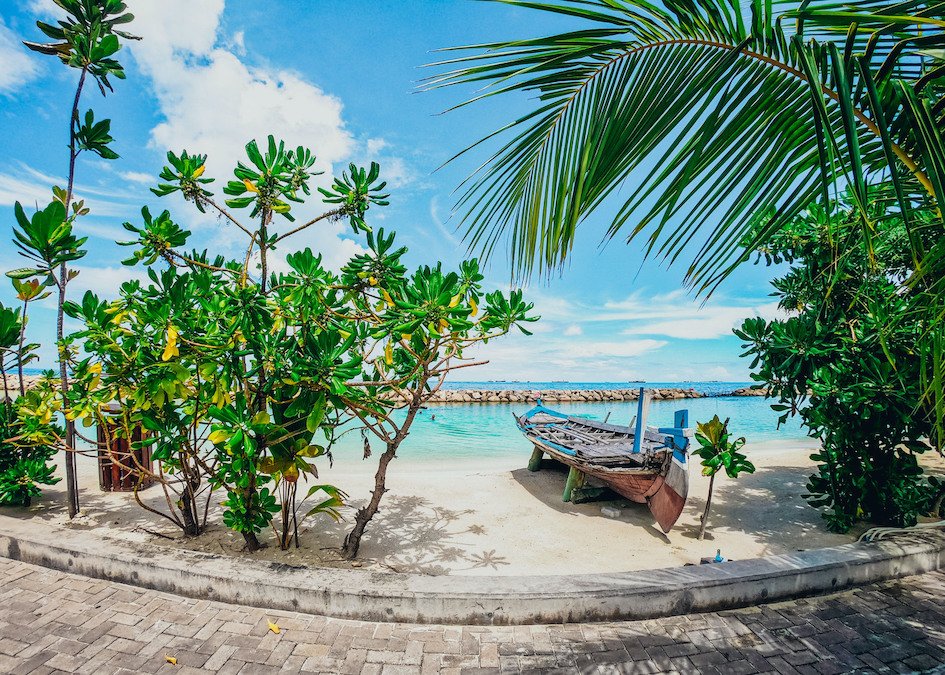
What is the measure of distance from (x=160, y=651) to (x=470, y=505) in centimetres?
397

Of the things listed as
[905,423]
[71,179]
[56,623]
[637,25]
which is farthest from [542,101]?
[71,179]

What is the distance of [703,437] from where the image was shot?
473 centimetres

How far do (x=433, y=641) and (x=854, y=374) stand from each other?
432 cm

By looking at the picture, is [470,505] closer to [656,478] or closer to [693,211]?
[656,478]

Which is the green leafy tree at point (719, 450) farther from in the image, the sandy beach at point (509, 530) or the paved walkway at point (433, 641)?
the paved walkway at point (433, 641)

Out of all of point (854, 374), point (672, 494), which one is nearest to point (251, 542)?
point (672, 494)

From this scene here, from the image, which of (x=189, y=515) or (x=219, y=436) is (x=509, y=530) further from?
(x=219, y=436)

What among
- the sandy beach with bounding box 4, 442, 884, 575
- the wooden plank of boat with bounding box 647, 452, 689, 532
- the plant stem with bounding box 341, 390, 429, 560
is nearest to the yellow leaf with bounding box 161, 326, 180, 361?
the plant stem with bounding box 341, 390, 429, 560

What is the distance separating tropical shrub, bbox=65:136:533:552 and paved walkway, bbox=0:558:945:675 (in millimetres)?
973

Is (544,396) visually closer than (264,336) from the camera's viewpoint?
No

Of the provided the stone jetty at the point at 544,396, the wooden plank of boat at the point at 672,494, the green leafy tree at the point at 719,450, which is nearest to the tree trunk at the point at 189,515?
the wooden plank of boat at the point at 672,494

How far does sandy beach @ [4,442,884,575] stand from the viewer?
4035 mm

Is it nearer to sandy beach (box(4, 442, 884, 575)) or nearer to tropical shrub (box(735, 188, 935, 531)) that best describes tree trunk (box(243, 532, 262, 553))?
sandy beach (box(4, 442, 884, 575))

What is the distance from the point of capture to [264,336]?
3010mm
